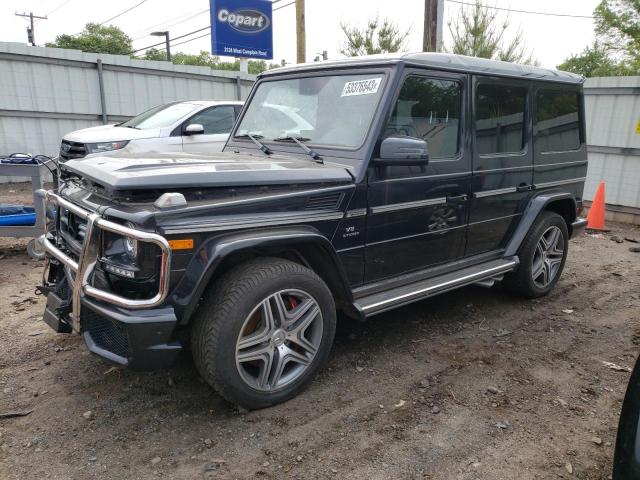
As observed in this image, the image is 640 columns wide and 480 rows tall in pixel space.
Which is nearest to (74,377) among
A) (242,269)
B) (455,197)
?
(242,269)

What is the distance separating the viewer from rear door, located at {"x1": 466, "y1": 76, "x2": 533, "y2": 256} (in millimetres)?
4109

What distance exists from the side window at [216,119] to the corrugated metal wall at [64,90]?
4.96 m

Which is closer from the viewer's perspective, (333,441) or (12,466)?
(12,466)

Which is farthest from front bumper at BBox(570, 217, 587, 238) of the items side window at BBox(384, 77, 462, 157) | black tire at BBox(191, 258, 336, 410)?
black tire at BBox(191, 258, 336, 410)

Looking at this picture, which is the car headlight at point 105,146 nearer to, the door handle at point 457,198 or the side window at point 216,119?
the side window at point 216,119

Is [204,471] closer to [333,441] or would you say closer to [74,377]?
[333,441]

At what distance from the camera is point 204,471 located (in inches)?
100

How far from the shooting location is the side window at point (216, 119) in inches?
334

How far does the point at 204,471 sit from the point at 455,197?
264 cm

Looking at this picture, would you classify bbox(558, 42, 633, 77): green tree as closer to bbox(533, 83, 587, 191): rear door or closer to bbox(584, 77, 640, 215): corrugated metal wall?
bbox(584, 77, 640, 215): corrugated metal wall

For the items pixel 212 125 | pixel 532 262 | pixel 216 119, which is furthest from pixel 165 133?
pixel 532 262

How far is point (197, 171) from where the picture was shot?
277 centimetres

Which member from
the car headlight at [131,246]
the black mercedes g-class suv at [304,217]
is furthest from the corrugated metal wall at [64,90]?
the car headlight at [131,246]

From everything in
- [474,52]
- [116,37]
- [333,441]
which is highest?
[116,37]
